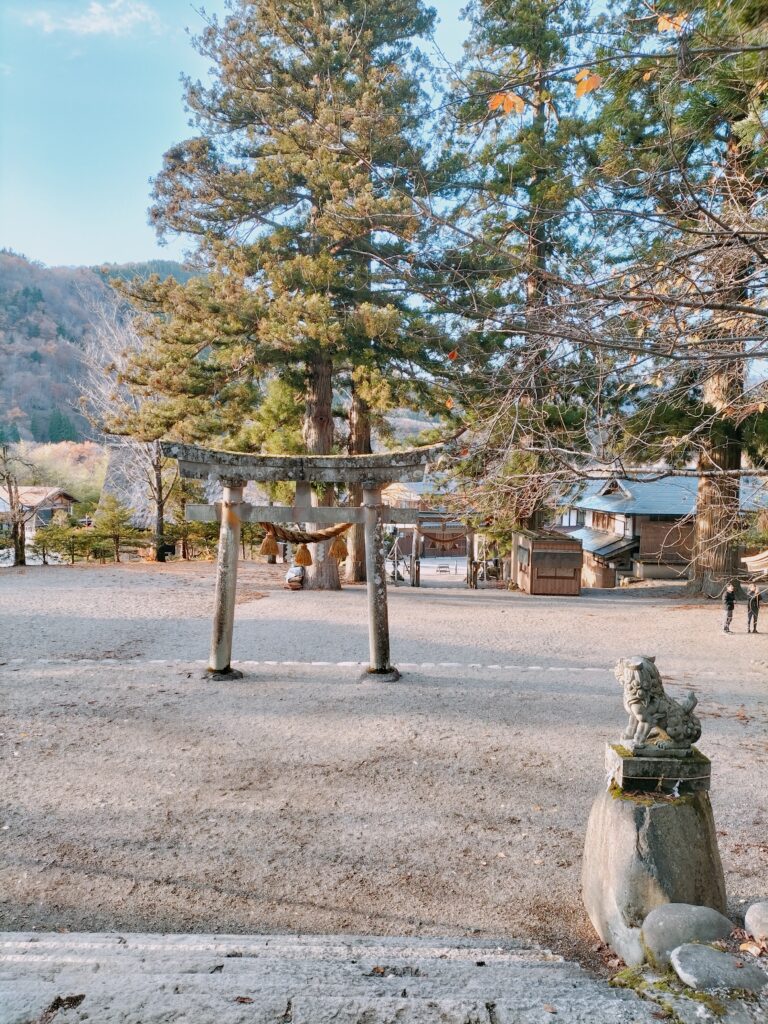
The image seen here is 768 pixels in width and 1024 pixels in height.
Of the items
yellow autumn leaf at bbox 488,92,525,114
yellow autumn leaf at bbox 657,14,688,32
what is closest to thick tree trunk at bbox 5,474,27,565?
yellow autumn leaf at bbox 488,92,525,114

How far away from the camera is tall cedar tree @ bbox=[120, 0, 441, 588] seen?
37.7 ft

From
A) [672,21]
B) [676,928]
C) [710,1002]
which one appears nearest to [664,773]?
[676,928]

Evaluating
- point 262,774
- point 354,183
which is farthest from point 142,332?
point 262,774

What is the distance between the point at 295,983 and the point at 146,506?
25486 millimetres

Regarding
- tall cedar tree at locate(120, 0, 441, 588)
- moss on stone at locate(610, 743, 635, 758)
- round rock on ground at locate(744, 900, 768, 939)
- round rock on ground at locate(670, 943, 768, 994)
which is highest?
tall cedar tree at locate(120, 0, 441, 588)

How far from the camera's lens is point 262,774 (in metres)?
4.95

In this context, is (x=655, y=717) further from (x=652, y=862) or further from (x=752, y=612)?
(x=752, y=612)

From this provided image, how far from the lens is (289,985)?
2076mm

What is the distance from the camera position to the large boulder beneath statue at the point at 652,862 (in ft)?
9.13

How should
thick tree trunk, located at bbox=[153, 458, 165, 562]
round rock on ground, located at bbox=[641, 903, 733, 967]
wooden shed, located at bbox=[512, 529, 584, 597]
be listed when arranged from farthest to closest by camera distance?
thick tree trunk, located at bbox=[153, 458, 165, 562]
wooden shed, located at bbox=[512, 529, 584, 597]
round rock on ground, located at bbox=[641, 903, 733, 967]

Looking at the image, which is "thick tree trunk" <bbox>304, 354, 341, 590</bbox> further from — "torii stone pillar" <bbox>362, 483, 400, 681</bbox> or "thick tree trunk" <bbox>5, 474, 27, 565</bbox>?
"thick tree trunk" <bbox>5, 474, 27, 565</bbox>

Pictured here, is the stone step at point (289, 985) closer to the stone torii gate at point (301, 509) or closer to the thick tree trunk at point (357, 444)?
the stone torii gate at point (301, 509)

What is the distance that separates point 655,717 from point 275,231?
12160mm

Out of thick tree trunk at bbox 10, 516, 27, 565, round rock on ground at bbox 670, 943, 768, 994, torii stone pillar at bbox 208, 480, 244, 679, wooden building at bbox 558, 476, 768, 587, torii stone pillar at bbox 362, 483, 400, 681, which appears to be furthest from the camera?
wooden building at bbox 558, 476, 768, 587
